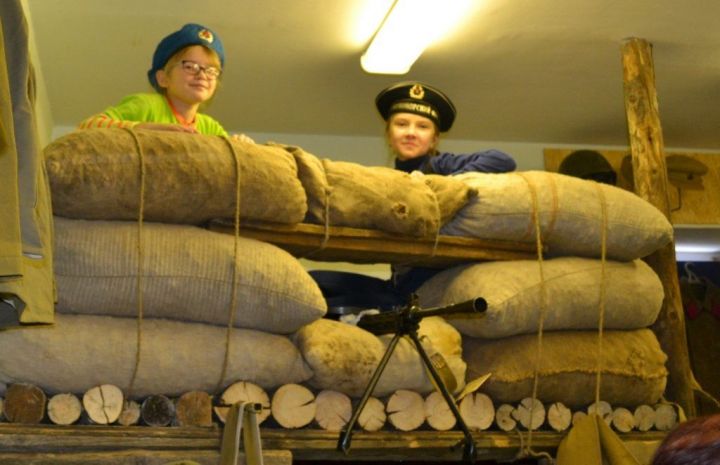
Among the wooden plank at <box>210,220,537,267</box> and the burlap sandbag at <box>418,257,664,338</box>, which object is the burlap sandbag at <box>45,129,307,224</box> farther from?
the burlap sandbag at <box>418,257,664,338</box>

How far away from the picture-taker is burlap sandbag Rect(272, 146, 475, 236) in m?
3.08

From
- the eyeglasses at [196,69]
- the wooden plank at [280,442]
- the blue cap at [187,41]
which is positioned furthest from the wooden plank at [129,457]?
Answer: the blue cap at [187,41]

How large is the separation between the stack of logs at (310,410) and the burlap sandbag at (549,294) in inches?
10.0

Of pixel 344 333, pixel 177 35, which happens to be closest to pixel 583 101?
pixel 177 35

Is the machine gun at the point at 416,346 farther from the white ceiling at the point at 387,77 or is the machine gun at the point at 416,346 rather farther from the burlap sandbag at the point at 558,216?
the white ceiling at the point at 387,77

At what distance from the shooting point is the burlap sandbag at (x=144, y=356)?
2.52 m

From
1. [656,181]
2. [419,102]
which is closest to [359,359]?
[419,102]

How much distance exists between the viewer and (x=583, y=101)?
5.44m

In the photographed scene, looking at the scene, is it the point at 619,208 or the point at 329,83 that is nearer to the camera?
the point at 619,208

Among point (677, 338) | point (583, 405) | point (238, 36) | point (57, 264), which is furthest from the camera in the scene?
point (238, 36)

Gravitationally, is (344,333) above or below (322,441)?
above

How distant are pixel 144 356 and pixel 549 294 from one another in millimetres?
1341

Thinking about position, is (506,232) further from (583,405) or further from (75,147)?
(75,147)

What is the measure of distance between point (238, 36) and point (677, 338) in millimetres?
2298
